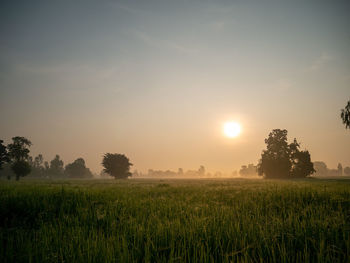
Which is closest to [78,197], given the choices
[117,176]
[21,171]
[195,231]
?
[195,231]

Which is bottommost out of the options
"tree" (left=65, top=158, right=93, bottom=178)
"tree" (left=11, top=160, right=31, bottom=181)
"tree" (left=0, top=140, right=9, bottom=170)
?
"tree" (left=65, top=158, right=93, bottom=178)

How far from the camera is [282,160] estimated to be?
65.4 meters

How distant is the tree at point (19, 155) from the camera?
191 feet

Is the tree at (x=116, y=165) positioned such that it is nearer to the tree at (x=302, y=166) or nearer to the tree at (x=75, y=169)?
the tree at (x=75, y=169)

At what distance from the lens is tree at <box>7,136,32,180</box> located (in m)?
58.2

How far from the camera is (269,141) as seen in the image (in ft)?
232

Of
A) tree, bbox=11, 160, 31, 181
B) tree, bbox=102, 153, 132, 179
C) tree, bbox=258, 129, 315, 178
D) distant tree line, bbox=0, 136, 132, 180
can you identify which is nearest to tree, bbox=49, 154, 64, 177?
distant tree line, bbox=0, 136, 132, 180

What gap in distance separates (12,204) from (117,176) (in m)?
82.0

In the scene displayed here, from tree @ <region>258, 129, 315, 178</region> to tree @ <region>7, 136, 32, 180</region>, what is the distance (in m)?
79.6

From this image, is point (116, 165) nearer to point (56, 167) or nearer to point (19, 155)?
point (19, 155)

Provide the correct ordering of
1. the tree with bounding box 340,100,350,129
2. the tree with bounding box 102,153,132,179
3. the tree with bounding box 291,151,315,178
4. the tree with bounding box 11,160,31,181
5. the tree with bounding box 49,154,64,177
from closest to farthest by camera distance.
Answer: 1. the tree with bounding box 340,100,350,129
2. the tree with bounding box 11,160,31,181
3. the tree with bounding box 291,151,315,178
4. the tree with bounding box 102,153,132,179
5. the tree with bounding box 49,154,64,177

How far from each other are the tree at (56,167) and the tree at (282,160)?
123066mm

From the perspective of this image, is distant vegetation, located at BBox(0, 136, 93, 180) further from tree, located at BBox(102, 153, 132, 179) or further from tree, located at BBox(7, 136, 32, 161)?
tree, located at BBox(102, 153, 132, 179)

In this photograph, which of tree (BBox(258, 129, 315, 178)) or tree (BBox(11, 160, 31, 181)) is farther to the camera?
tree (BBox(258, 129, 315, 178))
